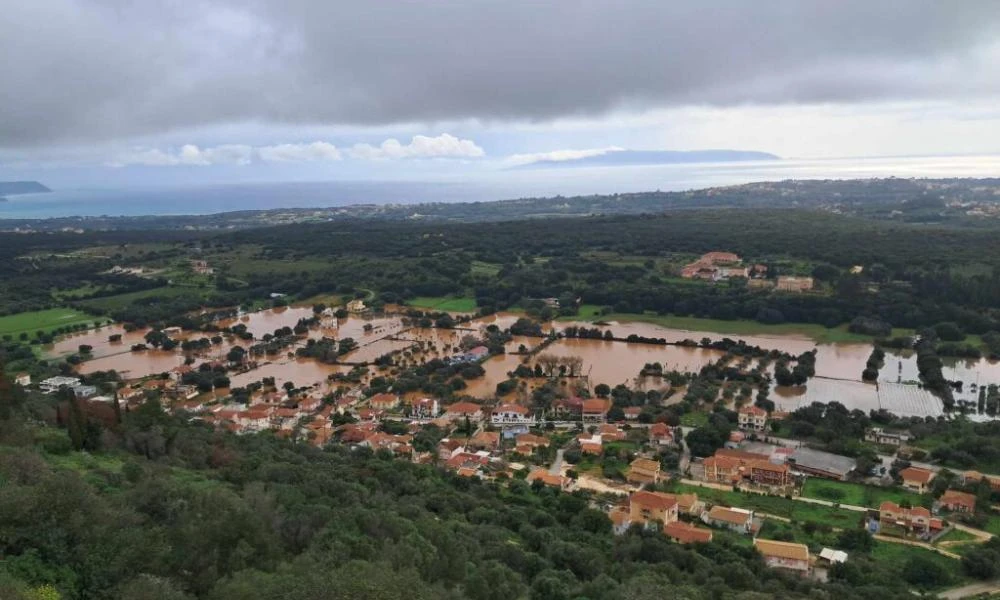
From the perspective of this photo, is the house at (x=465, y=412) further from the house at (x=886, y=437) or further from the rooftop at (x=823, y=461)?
the house at (x=886, y=437)

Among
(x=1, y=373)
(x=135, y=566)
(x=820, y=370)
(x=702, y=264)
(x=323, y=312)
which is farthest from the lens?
(x=702, y=264)

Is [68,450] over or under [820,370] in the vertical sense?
over

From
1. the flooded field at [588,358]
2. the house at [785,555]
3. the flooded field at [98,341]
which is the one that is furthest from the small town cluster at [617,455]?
the flooded field at [98,341]

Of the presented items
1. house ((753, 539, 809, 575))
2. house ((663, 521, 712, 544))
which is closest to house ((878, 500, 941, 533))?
house ((753, 539, 809, 575))

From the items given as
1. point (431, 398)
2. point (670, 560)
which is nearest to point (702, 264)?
point (431, 398)

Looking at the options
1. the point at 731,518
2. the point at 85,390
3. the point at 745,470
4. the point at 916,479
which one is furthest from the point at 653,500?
the point at 85,390

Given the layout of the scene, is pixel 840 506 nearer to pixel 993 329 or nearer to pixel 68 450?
pixel 68 450
